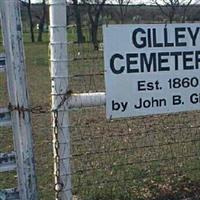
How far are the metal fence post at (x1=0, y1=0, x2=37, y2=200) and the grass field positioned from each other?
1.58 ft

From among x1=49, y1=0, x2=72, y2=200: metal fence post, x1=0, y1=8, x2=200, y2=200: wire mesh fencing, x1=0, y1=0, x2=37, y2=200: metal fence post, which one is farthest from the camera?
x1=0, y1=8, x2=200, y2=200: wire mesh fencing

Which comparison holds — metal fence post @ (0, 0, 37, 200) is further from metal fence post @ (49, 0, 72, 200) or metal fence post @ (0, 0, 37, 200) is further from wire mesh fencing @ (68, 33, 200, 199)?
wire mesh fencing @ (68, 33, 200, 199)

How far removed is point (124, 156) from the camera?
618 cm

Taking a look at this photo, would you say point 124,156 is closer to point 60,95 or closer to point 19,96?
point 60,95

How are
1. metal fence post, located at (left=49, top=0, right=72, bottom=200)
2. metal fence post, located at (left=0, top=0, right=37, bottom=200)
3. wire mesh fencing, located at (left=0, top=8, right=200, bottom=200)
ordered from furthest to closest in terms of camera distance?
wire mesh fencing, located at (left=0, top=8, right=200, bottom=200) → metal fence post, located at (left=49, top=0, right=72, bottom=200) → metal fence post, located at (left=0, top=0, right=37, bottom=200)

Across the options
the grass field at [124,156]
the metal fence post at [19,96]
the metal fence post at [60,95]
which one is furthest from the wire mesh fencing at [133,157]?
the metal fence post at [19,96]

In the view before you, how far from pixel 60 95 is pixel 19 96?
0.36m

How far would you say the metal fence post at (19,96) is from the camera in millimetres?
3658

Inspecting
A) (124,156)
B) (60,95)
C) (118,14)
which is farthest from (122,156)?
(118,14)

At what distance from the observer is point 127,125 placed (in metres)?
8.21

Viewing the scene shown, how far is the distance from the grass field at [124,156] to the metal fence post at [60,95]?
0.47 feet

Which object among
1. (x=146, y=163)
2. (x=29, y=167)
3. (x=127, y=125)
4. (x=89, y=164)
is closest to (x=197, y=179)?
(x=146, y=163)

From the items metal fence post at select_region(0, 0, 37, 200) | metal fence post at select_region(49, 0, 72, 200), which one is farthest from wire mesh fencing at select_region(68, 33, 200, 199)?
metal fence post at select_region(0, 0, 37, 200)

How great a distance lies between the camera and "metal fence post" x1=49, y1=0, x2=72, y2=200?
385 cm
